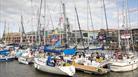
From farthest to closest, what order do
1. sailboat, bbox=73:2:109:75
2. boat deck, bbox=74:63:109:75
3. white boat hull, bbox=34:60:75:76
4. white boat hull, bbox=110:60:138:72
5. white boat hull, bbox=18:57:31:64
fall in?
1. white boat hull, bbox=18:57:31:64
2. white boat hull, bbox=110:60:138:72
3. sailboat, bbox=73:2:109:75
4. boat deck, bbox=74:63:109:75
5. white boat hull, bbox=34:60:75:76

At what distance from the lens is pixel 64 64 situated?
87.9 feet

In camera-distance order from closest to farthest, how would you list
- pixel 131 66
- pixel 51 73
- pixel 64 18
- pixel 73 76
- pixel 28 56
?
pixel 73 76, pixel 51 73, pixel 131 66, pixel 28 56, pixel 64 18

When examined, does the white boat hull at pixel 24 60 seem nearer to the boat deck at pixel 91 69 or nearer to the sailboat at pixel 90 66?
the sailboat at pixel 90 66

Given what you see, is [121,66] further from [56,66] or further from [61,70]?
[56,66]

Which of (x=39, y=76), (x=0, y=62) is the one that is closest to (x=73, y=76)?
(x=39, y=76)

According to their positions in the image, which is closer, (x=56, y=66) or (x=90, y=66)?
(x=56, y=66)

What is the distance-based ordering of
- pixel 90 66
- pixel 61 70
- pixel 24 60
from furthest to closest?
pixel 24 60 < pixel 90 66 < pixel 61 70

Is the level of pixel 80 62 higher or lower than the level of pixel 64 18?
lower

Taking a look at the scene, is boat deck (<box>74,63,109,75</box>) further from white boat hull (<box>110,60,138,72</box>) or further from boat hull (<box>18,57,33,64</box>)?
boat hull (<box>18,57,33,64</box>)

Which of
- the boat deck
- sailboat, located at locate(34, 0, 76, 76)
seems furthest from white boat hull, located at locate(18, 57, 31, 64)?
the boat deck

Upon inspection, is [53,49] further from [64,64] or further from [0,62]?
[64,64]

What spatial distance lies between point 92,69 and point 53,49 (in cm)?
1520

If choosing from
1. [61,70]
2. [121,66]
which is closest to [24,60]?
[61,70]

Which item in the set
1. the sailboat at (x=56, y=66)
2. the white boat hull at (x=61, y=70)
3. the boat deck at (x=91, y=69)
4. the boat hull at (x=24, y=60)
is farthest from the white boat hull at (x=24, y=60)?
the boat deck at (x=91, y=69)
